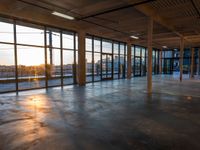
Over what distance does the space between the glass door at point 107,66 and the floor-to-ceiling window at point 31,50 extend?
3.13 metres

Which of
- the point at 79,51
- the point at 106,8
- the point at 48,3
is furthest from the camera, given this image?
the point at 79,51

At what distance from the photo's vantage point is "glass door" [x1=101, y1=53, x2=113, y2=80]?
12.7 meters

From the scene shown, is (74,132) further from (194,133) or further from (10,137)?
(194,133)

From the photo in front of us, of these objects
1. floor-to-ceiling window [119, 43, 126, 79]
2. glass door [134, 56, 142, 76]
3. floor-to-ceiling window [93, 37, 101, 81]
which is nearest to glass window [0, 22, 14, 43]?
floor-to-ceiling window [93, 37, 101, 81]

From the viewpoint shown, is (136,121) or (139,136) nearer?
(139,136)

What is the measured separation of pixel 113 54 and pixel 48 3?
839cm

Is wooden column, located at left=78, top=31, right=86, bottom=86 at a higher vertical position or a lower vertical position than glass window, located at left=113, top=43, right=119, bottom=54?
lower

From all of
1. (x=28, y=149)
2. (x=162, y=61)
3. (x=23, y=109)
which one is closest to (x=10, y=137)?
(x=28, y=149)

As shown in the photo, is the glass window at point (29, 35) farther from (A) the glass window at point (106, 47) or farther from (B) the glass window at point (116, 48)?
(B) the glass window at point (116, 48)

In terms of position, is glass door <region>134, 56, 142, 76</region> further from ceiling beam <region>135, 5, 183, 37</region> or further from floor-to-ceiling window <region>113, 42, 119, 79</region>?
ceiling beam <region>135, 5, 183, 37</region>

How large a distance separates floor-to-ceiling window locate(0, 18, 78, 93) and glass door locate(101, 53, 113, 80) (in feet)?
10.3

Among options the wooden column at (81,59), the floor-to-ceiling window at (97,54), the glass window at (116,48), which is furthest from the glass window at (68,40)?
the glass window at (116,48)

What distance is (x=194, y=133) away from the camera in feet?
9.48

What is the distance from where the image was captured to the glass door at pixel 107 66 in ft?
41.6
